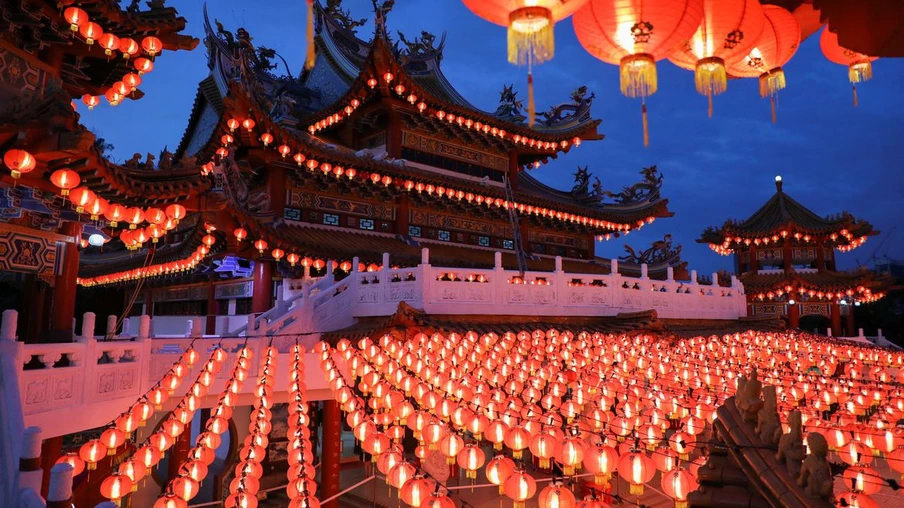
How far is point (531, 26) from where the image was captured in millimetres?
3928

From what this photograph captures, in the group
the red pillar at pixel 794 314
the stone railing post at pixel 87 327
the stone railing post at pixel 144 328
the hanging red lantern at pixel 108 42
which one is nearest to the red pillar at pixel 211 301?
the stone railing post at pixel 144 328

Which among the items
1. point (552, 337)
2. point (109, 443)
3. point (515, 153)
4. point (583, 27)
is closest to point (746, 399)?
point (583, 27)

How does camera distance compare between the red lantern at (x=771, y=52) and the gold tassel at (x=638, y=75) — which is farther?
the red lantern at (x=771, y=52)

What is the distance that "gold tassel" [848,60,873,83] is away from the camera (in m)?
5.36

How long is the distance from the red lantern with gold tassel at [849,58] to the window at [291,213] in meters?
11.4

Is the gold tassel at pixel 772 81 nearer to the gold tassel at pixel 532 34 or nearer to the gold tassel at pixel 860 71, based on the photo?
the gold tassel at pixel 860 71

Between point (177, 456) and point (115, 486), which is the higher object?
point (115, 486)

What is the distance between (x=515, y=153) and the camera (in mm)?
19750

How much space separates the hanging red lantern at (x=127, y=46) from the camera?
7926 millimetres

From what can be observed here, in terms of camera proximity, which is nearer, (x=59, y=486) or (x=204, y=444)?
(x=59, y=486)

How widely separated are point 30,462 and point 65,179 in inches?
147

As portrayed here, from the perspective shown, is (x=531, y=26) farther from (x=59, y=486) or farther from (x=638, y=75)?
(x=59, y=486)

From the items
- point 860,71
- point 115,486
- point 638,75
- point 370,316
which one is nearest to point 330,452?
point 370,316

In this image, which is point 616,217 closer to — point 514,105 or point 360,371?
point 514,105
